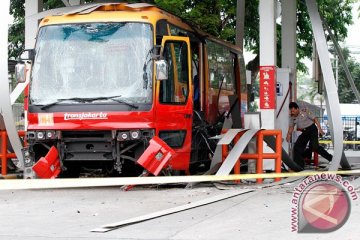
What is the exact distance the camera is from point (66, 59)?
13.2 metres

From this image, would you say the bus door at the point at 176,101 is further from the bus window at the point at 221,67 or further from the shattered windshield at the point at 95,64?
the bus window at the point at 221,67

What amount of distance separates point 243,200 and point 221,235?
3076 millimetres

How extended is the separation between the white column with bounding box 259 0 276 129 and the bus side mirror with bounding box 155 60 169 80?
3.70m

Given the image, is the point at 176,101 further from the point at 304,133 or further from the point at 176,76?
the point at 304,133

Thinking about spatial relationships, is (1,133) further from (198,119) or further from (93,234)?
(93,234)

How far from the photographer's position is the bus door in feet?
42.8

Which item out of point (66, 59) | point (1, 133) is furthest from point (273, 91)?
point (1, 133)

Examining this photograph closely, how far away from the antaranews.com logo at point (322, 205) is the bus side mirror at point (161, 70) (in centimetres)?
302

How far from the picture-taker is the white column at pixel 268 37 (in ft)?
50.4

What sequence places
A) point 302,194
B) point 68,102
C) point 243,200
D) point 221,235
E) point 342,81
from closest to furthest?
point 221,235 < point 302,194 < point 243,200 < point 68,102 < point 342,81

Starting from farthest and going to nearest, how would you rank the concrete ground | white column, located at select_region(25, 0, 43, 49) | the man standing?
white column, located at select_region(25, 0, 43, 49) < the man standing < the concrete ground

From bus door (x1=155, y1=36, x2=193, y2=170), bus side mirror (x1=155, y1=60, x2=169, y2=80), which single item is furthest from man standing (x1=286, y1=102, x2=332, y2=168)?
bus side mirror (x1=155, y1=60, x2=169, y2=80)

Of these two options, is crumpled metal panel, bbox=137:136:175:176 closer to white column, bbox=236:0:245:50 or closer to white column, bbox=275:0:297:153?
white column, bbox=275:0:297:153

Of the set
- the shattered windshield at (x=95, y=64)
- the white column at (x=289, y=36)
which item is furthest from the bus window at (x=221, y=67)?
the shattered windshield at (x=95, y=64)
